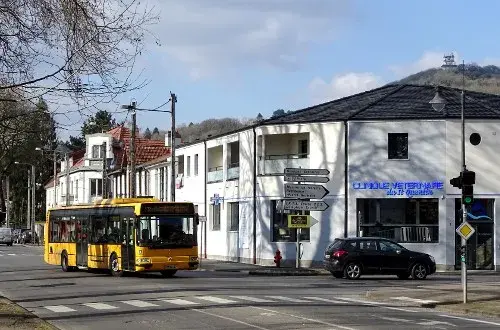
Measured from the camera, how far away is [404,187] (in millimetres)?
43844

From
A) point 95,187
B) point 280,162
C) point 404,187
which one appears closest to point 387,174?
point 404,187

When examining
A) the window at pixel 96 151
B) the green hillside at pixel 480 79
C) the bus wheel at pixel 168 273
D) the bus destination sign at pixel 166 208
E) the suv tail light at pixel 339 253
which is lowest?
the bus wheel at pixel 168 273

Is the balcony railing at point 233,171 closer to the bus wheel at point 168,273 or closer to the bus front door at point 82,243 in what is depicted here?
the bus front door at point 82,243

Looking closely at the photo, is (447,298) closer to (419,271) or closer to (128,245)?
(419,271)

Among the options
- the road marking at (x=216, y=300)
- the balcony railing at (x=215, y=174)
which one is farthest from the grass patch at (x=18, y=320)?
the balcony railing at (x=215, y=174)

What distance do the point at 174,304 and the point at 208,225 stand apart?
108ft

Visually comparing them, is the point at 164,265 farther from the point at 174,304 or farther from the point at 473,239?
the point at 473,239

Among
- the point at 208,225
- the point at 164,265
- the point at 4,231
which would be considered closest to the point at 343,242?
the point at 164,265

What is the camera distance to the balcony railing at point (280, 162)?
46.7 metres

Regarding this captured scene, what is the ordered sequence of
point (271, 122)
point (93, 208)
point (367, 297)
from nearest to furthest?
1. point (367, 297)
2. point (93, 208)
3. point (271, 122)

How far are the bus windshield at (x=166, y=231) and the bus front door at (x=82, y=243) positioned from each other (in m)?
5.28

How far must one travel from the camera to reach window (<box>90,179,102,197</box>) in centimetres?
9006

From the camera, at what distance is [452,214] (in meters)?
43.2

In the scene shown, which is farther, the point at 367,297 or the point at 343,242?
the point at 343,242
